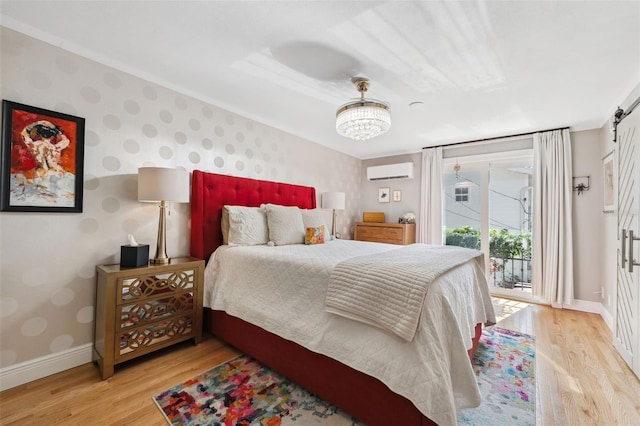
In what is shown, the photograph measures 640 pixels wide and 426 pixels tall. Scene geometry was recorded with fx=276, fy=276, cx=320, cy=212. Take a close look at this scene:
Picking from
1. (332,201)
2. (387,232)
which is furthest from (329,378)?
(387,232)

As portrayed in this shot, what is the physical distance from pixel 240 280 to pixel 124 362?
103cm

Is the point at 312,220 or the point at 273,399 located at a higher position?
the point at 312,220

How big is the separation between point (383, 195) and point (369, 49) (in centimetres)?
346

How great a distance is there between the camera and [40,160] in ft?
6.30

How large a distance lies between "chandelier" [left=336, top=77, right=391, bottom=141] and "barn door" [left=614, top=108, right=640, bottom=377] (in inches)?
76.0

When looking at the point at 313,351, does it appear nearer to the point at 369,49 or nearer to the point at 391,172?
the point at 369,49

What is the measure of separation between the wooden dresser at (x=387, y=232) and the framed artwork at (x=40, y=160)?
3955 mm

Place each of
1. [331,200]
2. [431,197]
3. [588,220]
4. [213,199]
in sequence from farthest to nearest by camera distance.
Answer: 1. [431,197]
2. [331,200]
3. [588,220]
4. [213,199]

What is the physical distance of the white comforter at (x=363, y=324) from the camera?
1246 millimetres

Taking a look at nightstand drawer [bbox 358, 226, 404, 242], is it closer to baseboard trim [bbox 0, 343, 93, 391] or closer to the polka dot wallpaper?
the polka dot wallpaper

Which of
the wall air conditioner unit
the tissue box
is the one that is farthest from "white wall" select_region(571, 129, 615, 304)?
the tissue box

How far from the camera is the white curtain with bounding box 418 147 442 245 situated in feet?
15.0

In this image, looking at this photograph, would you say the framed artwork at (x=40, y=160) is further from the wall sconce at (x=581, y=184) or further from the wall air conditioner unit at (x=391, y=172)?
the wall sconce at (x=581, y=184)

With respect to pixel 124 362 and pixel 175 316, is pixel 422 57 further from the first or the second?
pixel 124 362
